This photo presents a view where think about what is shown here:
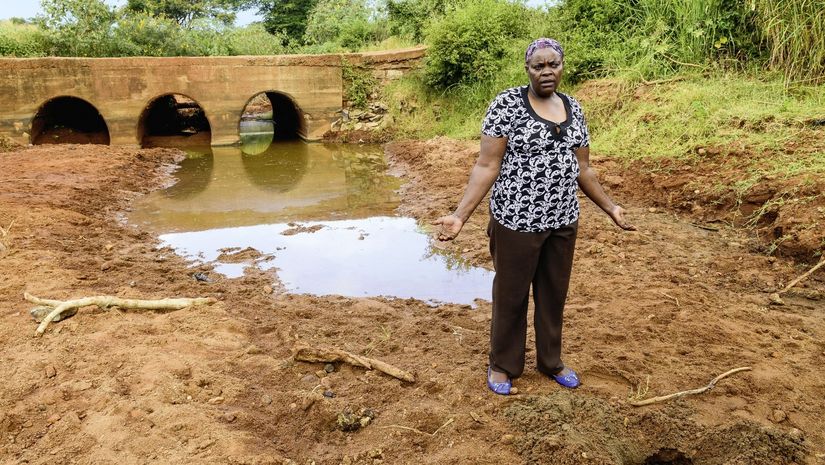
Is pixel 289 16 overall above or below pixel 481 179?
above

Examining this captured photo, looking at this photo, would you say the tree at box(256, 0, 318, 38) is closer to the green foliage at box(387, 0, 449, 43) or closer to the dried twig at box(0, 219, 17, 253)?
the green foliage at box(387, 0, 449, 43)

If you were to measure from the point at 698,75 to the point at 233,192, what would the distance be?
715 cm

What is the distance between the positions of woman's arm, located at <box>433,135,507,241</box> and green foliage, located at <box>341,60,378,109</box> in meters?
11.9

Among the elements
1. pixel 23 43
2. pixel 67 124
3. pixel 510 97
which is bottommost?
pixel 67 124

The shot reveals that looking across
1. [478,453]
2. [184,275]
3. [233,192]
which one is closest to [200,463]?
[478,453]

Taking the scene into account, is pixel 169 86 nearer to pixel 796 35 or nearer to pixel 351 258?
pixel 351 258

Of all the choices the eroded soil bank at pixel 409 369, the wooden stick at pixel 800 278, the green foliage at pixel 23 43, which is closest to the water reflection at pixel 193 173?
the eroded soil bank at pixel 409 369

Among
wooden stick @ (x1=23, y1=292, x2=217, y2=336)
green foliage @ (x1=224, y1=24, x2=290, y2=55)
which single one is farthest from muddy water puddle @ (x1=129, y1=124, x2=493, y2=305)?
green foliage @ (x1=224, y1=24, x2=290, y2=55)

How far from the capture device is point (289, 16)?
26453 mm

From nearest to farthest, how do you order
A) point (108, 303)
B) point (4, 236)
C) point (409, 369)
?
point (409, 369), point (108, 303), point (4, 236)

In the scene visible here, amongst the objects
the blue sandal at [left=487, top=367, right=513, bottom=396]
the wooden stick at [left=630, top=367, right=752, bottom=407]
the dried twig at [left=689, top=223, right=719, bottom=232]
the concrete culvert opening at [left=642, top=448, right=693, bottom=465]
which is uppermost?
the dried twig at [left=689, top=223, right=719, bottom=232]

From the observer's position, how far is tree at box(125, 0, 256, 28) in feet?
80.9

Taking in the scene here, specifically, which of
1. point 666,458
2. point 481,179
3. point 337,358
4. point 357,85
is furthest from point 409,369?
point 357,85

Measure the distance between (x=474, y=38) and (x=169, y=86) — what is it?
A: 267 inches
